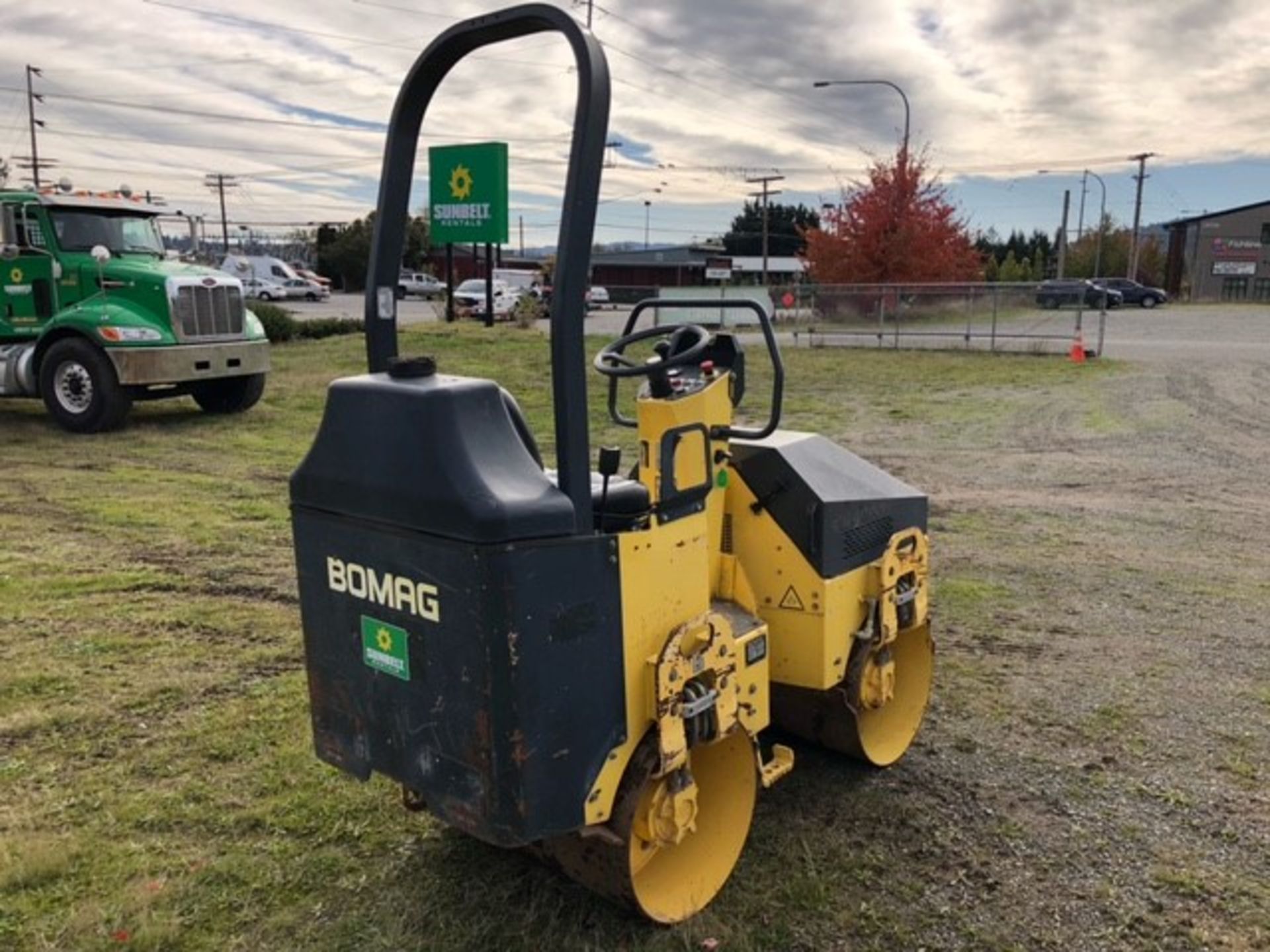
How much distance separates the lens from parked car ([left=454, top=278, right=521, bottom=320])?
34.6 metres

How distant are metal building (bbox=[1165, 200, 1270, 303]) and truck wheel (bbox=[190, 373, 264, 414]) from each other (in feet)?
246

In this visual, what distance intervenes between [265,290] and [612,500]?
50136mm

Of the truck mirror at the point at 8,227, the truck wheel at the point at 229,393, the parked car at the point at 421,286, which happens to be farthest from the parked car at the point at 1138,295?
the truck mirror at the point at 8,227

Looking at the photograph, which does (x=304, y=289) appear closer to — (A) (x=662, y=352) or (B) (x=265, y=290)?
(B) (x=265, y=290)

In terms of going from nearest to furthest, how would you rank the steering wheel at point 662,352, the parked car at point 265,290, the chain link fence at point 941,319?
the steering wheel at point 662,352 → the chain link fence at point 941,319 → the parked car at point 265,290

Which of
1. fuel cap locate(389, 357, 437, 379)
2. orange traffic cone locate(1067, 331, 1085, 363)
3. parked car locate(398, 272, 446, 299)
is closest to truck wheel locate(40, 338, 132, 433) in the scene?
fuel cap locate(389, 357, 437, 379)

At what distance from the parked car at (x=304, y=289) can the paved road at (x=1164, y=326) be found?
45cm

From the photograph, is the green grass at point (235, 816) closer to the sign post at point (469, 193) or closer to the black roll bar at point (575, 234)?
the black roll bar at point (575, 234)

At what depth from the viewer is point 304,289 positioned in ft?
166

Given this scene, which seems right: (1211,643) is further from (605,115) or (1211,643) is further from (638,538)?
(605,115)

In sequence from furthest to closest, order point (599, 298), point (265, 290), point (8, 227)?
1. point (599, 298)
2. point (265, 290)
3. point (8, 227)

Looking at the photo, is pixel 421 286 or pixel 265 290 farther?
pixel 421 286

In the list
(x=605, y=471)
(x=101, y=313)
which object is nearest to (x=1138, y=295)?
(x=101, y=313)

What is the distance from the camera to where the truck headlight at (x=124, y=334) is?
446 inches
